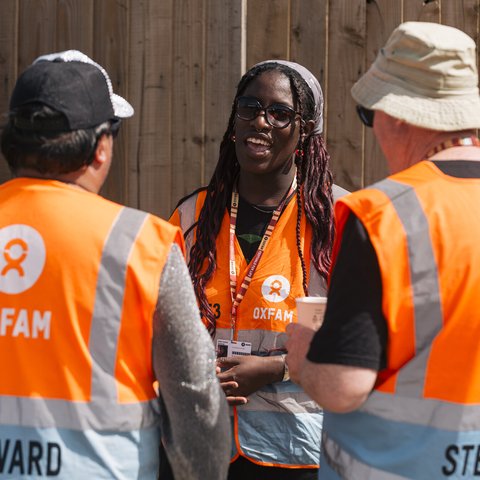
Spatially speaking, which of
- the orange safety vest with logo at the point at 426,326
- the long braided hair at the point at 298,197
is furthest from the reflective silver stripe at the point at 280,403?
the orange safety vest with logo at the point at 426,326

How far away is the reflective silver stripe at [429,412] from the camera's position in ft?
6.40

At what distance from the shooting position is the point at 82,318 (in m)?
1.95

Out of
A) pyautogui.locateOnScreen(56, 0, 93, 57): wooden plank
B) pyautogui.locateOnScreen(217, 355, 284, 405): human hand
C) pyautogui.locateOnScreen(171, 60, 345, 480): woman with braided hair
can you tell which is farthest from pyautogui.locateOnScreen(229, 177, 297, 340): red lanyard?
pyautogui.locateOnScreen(56, 0, 93, 57): wooden plank

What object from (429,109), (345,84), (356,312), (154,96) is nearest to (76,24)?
(154,96)

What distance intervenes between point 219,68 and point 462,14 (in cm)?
123

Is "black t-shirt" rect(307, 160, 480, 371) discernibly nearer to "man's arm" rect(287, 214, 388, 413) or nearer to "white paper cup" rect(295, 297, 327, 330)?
"man's arm" rect(287, 214, 388, 413)

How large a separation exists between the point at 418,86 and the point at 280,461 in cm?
146

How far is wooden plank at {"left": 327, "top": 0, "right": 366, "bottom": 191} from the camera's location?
4.23m

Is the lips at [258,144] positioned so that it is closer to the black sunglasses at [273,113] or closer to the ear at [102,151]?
the black sunglasses at [273,113]

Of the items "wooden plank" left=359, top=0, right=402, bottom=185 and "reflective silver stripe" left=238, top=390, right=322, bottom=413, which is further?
"wooden plank" left=359, top=0, right=402, bottom=185

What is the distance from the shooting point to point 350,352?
75.2 inches

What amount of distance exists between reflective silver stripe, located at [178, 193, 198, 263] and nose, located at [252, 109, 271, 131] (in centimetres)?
38

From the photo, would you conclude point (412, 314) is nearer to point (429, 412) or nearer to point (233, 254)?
point (429, 412)

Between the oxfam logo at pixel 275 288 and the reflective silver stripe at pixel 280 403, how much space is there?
0.33 meters
